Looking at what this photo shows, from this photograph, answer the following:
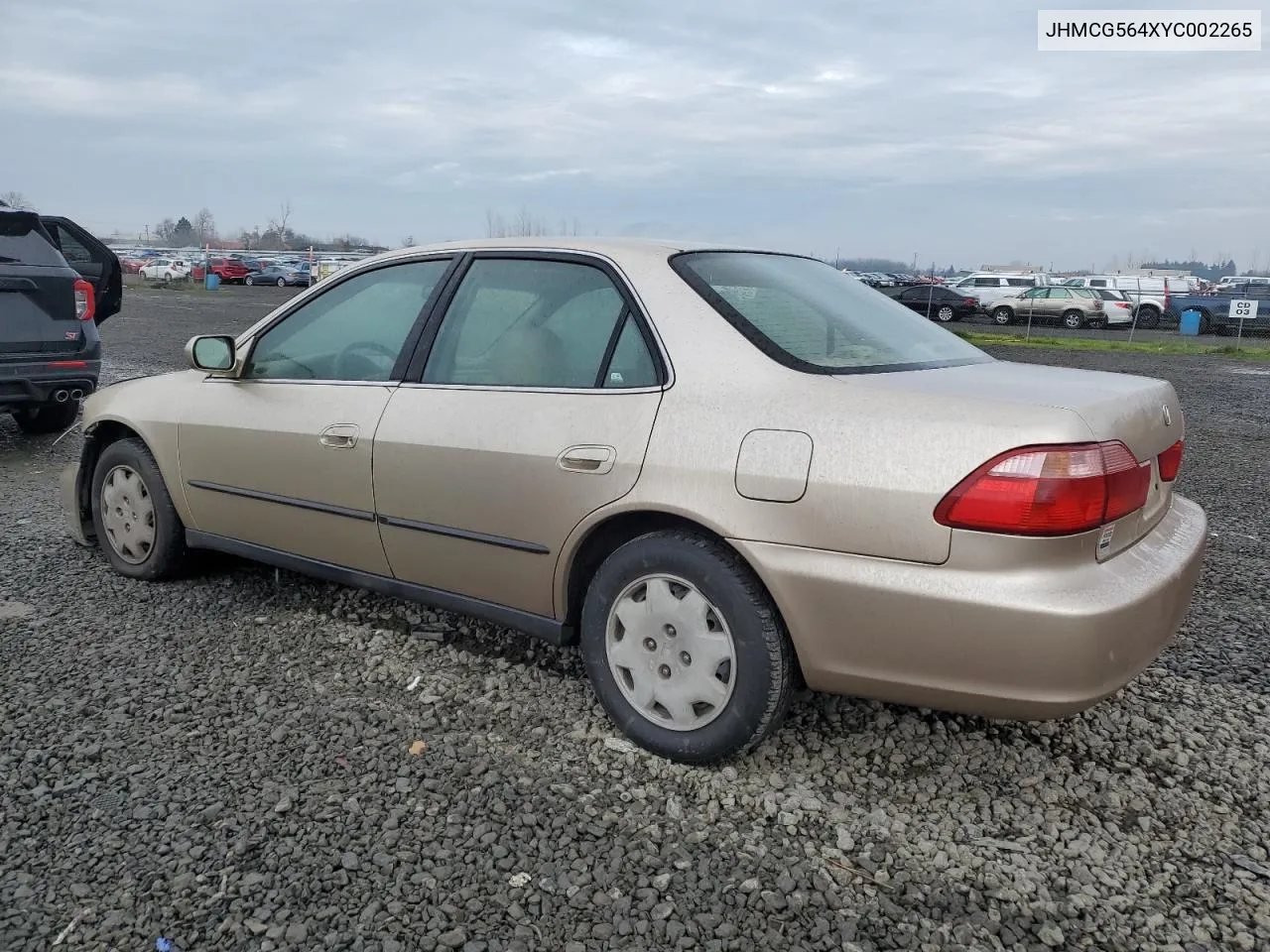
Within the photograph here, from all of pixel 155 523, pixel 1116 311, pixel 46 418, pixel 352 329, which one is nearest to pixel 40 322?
pixel 46 418

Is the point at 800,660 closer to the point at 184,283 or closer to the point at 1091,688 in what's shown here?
the point at 1091,688

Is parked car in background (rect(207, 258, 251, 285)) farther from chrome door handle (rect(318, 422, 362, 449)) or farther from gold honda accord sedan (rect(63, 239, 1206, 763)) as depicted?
chrome door handle (rect(318, 422, 362, 449))

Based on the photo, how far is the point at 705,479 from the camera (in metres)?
2.72

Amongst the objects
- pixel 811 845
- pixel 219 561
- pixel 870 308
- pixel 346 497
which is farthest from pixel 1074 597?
pixel 219 561

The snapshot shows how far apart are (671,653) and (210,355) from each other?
225 centimetres

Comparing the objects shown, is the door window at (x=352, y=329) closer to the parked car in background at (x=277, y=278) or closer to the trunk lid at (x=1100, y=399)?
the trunk lid at (x=1100, y=399)

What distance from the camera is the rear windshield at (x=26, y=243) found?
6918mm

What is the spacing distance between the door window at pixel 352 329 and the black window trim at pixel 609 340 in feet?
0.29

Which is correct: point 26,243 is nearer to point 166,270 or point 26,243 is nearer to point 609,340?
point 609,340

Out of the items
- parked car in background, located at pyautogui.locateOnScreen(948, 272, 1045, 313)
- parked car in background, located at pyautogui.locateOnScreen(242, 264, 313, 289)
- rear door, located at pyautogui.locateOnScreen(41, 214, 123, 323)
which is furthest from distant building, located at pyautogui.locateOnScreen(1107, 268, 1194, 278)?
rear door, located at pyautogui.locateOnScreen(41, 214, 123, 323)

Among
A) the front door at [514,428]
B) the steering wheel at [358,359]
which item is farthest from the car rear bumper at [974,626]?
the steering wheel at [358,359]

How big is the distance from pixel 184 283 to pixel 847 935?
44.0 meters

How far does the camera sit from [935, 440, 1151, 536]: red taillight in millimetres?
2367

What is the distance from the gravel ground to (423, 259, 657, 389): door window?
1.07 m
